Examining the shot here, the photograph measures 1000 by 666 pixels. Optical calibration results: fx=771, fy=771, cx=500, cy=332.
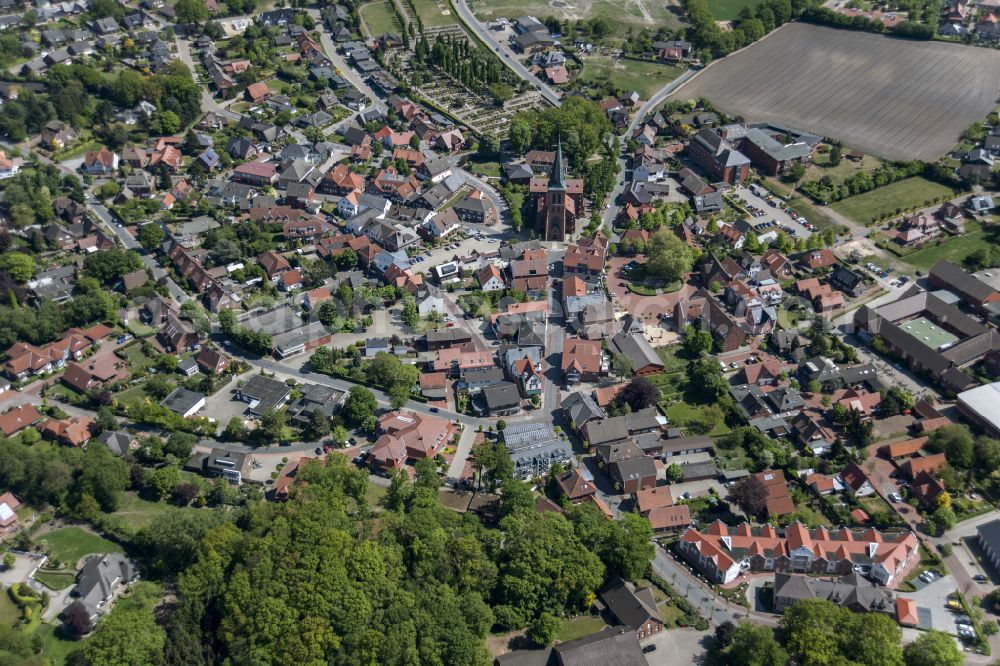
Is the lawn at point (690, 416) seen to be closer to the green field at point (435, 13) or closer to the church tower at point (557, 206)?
the church tower at point (557, 206)

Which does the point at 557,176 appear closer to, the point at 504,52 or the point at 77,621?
the point at 504,52

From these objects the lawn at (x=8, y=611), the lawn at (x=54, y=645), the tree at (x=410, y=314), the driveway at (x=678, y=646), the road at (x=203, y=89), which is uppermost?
the road at (x=203, y=89)

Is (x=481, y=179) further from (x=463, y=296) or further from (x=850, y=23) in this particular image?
(x=850, y=23)

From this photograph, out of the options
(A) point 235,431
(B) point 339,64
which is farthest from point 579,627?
(B) point 339,64

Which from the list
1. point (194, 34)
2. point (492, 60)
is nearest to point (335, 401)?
point (492, 60)

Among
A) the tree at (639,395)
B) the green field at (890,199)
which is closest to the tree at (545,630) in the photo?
the tree at (639,395)

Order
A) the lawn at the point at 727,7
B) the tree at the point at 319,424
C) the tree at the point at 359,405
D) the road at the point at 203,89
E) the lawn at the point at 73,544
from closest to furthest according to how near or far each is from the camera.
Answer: the lawn at the point at 73,544 < the tree at the point at 319,424 < the tree at the point at 359,405 < the road at the point at 203,89 < the lawn at the point at 727,7
